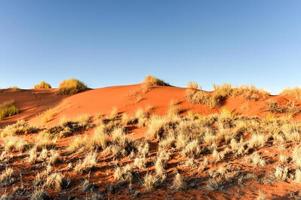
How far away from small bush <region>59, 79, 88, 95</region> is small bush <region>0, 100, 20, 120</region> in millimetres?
4674

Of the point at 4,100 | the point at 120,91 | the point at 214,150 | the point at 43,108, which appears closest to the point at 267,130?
the point at 214,150

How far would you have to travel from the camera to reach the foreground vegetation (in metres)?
8.30

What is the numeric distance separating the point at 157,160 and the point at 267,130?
5894 millimetres

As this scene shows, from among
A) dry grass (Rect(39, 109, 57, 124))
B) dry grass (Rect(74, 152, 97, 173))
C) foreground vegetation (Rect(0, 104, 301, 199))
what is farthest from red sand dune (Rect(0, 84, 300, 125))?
dry grass (Rect(74, 152, 97, 173))

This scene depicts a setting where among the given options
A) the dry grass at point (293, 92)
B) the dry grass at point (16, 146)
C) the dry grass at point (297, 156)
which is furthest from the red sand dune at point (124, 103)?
the dry grass at point (297, 156)

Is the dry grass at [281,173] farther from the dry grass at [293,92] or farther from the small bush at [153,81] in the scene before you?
the small bush at [153,81]

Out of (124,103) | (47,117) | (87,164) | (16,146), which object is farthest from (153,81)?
(87,164)

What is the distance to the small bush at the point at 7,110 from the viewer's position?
23.5m

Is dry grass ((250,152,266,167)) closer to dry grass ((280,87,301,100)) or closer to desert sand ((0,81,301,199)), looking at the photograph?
desert sand ((0,81,301,199))

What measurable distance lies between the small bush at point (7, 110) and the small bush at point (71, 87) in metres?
4.67

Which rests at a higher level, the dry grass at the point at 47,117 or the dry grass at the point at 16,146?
the dry grass at the point at 47,117

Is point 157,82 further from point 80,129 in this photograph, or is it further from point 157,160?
point 157,160

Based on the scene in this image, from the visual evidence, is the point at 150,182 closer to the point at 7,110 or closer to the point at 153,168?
the point at 153,168

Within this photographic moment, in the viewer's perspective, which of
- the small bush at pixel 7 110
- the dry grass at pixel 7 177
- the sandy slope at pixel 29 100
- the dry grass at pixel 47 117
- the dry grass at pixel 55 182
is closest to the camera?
the dry grass at pixel 55 182
